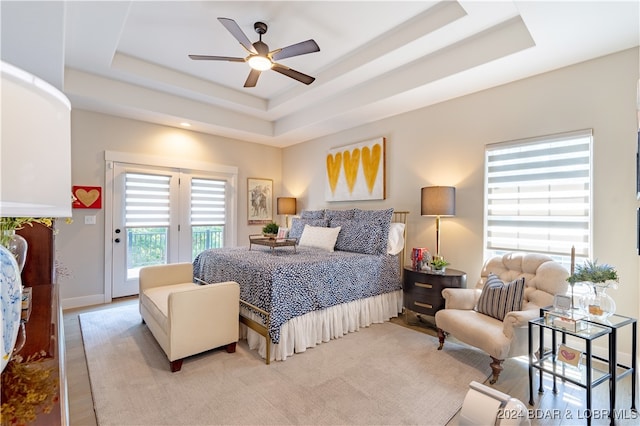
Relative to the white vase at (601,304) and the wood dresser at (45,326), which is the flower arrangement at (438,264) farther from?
the wood dresser at (45,326)

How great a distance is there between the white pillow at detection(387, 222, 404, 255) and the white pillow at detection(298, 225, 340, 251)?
0.70m

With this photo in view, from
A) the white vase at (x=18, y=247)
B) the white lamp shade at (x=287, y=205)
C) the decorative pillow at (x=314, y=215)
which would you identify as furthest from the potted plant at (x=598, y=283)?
the white lamp shade at (x=287, y=205)

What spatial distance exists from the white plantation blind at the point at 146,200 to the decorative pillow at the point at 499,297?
4.57 meters

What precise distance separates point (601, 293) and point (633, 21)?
1989 millimetres

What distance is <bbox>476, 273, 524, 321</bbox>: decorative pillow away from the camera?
2.37m

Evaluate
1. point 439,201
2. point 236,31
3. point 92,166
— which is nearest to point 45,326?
point 236,31

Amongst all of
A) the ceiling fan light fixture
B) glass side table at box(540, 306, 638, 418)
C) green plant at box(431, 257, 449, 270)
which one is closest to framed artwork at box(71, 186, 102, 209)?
the ceiling fan light fixture

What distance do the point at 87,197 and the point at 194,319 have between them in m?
2.95

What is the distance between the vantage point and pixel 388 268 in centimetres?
362

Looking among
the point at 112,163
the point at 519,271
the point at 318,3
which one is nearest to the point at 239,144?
the point at 112,163

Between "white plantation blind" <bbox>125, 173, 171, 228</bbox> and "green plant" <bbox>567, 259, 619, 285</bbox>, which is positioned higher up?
"white plantation blind" <bbox>125, 173, 171, 228</bbox>

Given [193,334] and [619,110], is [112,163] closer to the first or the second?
[193,334]

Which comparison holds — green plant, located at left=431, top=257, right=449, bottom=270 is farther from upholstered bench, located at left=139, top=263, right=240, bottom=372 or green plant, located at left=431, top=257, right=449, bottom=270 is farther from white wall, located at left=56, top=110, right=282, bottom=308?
white wall, located at left=56, top=110, right=282, bottom=308

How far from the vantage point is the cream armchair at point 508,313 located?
2180 millimetres
